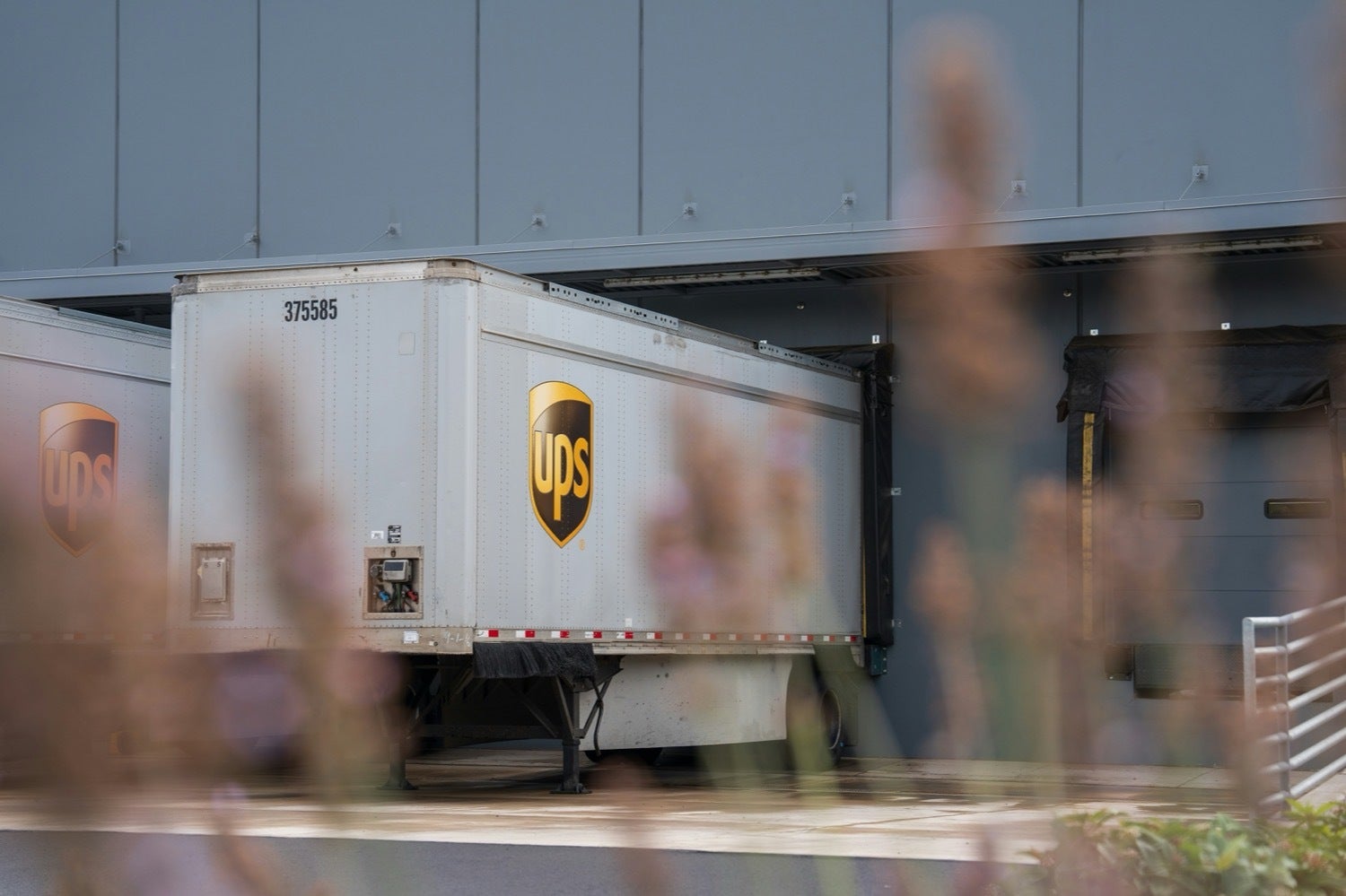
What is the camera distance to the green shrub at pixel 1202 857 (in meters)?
3.58

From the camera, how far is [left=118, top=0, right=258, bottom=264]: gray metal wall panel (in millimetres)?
21156

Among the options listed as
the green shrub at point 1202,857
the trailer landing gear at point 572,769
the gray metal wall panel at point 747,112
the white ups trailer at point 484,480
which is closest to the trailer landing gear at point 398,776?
the white ups trailer at point 484,480

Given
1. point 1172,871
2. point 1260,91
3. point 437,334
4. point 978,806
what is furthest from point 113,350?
point 978,806

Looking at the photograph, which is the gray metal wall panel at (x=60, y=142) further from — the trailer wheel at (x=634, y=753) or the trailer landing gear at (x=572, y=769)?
the trailer landing gear at (x=572, y=769)

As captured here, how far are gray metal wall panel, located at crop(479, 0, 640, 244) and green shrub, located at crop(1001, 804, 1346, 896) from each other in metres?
14.6

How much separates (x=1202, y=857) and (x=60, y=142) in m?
20.0

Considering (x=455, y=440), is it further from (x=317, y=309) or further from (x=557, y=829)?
(x=557, y=829)

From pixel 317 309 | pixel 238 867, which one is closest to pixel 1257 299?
pixel 317 309

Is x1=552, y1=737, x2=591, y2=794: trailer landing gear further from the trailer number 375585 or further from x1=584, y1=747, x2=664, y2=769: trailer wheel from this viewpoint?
the trailer number 375585

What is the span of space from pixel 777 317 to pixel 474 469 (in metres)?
7.92

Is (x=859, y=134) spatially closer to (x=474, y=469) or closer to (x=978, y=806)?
(x=474, y=469)

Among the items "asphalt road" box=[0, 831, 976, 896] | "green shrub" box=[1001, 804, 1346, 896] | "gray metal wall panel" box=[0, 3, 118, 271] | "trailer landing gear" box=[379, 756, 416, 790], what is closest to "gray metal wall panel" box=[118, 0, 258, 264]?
"gray metal wall panel" box=[0, 3, 118, 271]

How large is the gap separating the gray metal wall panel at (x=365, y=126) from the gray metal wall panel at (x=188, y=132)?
30 cm

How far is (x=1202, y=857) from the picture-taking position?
4.76 m
